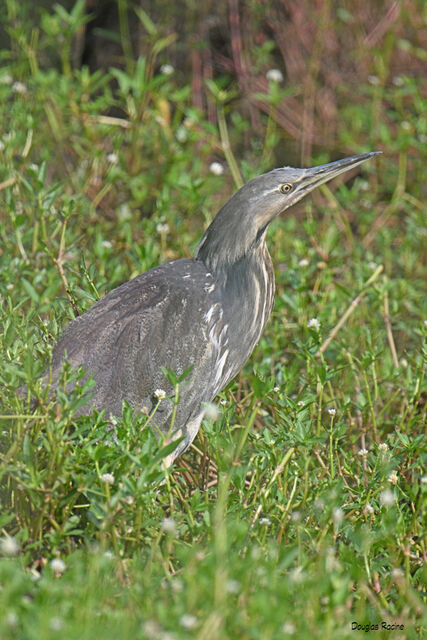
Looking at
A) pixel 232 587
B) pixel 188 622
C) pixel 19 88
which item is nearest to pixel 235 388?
pixel 232 587

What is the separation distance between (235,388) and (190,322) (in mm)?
808

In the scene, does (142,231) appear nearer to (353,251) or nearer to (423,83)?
(353,251)

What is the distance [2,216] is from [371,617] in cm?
312

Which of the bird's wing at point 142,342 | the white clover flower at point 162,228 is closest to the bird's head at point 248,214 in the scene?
the bird's wing at point 142,342

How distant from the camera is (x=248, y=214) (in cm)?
354

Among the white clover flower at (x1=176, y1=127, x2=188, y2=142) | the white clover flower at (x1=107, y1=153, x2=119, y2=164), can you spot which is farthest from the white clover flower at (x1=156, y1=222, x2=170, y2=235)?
the white clover flower at (x1=176, y1=127, x2=188, y2=142)

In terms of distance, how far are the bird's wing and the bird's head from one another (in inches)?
9.3

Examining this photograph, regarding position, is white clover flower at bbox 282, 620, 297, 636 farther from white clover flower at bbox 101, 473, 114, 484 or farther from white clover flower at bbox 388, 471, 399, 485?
white clover flower at bbox 388, 471, 399, 485

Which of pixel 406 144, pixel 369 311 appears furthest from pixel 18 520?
pixel 406 144

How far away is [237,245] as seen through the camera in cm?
353

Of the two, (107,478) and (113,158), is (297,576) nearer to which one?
(107,478)

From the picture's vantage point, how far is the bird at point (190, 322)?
3.20 meters

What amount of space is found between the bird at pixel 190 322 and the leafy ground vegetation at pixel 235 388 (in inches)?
4.8

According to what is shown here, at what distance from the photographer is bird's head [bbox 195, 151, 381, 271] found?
353cm
